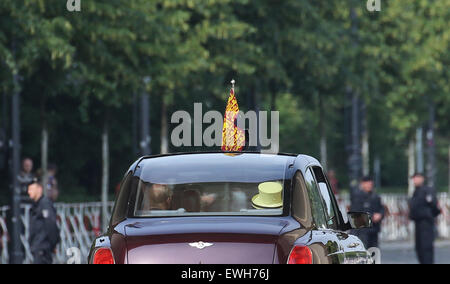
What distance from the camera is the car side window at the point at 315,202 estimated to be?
7.95 metres

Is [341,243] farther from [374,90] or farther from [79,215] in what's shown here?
[374,90]

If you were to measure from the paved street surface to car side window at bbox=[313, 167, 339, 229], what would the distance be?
1678 centimetres

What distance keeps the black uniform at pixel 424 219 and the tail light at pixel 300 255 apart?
15743 millimetres

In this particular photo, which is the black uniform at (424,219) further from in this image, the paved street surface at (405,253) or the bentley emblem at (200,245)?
the bentley emblem at (200,245)

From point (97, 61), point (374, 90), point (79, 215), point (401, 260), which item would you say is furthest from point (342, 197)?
point (97, 61)

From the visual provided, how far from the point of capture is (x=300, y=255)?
7.23 meters

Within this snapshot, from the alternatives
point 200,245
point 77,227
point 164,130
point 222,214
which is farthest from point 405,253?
point 200,245

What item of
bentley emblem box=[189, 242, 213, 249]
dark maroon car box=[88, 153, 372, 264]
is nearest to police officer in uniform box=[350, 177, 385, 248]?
dark maroon car box=[88, 153, 372, 264]

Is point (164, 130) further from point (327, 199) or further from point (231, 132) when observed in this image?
point (327, 199)

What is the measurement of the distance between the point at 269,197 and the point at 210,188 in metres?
0.38

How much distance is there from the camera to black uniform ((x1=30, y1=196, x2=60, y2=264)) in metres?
18.1

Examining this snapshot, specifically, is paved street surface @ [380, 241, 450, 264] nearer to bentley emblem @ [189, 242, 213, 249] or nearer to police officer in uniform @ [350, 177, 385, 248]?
police officer in uniform @ [350, 177, 385, 248]

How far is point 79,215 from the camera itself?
25.6m
